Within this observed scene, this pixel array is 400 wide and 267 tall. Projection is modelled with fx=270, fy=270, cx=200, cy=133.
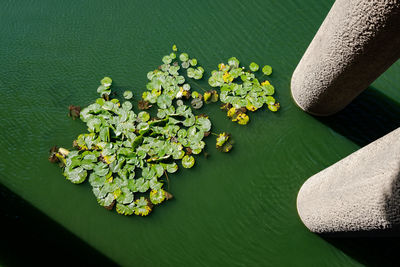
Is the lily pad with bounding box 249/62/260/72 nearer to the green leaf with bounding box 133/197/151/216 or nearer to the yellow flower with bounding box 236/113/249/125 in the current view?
the yellow flower with bounding box 236/113/249/125

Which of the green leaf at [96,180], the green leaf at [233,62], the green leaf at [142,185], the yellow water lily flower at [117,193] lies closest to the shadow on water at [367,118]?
the green leaf at [233,62]

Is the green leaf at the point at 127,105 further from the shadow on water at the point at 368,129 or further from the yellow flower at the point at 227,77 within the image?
the shadow on water at the point at 368,129

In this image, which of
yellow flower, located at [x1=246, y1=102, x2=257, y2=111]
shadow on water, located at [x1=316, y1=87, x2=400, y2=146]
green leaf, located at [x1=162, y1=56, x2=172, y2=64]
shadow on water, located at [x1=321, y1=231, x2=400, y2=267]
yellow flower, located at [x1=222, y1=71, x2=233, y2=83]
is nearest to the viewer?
shadow on water, located at [x1=321, y1=231, x2=400, y2=267]

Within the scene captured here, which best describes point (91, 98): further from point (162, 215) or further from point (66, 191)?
point (162, 215)

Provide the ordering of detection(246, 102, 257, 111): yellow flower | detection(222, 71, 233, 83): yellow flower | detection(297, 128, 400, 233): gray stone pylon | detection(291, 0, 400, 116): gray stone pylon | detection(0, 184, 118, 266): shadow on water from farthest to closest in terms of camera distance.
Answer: detection(222, 71, 233, 83): yellow flower
detection(246, 102, 257, 111): yellow flower
detection(0, 184, 118, 266): shadow on water
detection(291, 0, 400, 116): gray stone pylon
detection(297, 128, 400, 233): gray stone pylon

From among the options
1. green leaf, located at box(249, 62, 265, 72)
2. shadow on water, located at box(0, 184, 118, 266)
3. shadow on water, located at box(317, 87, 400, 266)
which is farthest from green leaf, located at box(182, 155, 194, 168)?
shadow on water, located at box(317, 87, 400, 266)

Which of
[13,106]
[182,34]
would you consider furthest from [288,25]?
[13,106]

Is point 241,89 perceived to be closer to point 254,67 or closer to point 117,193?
point 254,67
